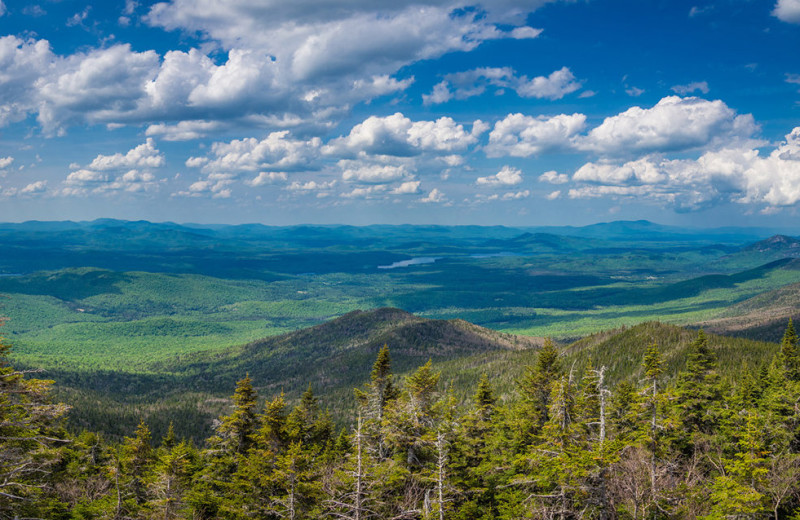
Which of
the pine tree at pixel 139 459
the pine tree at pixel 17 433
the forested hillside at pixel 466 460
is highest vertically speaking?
the pine tree at pixel 17 433

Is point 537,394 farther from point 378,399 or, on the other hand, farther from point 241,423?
point 241,423

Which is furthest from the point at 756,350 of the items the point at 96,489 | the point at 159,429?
the point at 159,429

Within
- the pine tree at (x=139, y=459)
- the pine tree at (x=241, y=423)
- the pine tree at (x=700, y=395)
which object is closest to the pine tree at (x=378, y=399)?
the pine tree at (x=241, y=423)

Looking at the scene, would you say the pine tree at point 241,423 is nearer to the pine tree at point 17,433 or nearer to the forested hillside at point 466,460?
the forested hillside at point 466,460

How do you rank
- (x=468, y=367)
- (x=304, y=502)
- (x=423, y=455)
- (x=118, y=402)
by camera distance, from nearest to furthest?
(x=304, y=502) < (x=423, y=455) < (x=118, y=402) < (x=468, y=367)

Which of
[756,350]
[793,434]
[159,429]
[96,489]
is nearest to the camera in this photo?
[793,434]

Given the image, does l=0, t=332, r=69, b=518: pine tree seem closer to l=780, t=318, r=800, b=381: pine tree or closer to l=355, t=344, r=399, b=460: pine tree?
l=355, t=344, r=399, b=460: pine tree

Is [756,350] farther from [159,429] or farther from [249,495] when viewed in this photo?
[159,429]

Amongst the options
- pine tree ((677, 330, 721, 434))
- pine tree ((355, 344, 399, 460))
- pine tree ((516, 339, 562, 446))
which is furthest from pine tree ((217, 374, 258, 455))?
pine tree ((677, 330, 721, 434))
